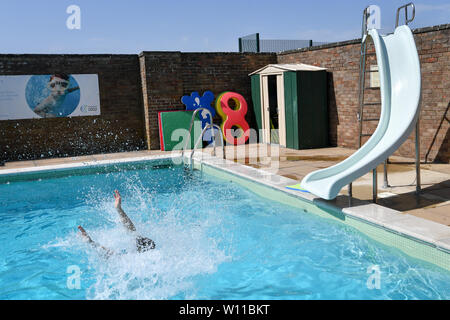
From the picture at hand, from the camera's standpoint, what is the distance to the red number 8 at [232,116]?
10.6 meters

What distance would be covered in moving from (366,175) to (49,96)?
7598 millimetres

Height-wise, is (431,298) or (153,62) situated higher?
(153,62)

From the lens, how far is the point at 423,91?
715 cm

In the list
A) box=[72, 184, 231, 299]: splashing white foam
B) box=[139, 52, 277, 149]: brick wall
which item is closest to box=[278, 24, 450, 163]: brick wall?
box=[139, 52, 277, 149]: brick wall

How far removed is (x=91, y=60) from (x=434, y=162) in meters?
8.04

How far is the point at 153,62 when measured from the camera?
1035cm

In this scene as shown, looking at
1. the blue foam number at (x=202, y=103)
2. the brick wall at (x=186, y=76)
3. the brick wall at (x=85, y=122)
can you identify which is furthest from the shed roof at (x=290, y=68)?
the brick wall at (x=85, y=122)

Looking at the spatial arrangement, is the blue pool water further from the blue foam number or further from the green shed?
the blue foam number

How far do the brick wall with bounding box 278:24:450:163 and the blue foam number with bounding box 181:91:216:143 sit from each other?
2662 millimetres

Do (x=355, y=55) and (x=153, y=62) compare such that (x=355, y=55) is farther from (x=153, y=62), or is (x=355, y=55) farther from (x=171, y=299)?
(x=171, y=299)

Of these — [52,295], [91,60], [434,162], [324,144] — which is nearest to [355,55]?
[324,144]

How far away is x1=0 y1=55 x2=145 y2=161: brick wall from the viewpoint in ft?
32.2

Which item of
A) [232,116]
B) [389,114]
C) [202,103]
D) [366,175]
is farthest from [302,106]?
[389,114]

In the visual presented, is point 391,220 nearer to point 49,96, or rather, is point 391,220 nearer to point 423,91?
point 423,91
